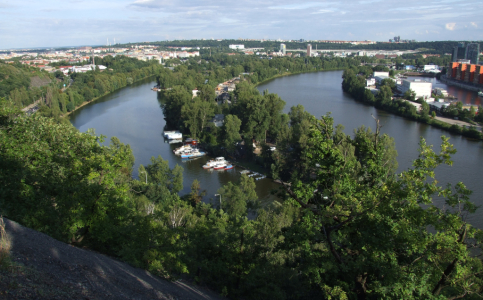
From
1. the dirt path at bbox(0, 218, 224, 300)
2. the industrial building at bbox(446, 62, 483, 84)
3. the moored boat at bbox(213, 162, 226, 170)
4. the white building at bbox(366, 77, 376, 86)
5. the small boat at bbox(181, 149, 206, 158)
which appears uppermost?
the industrial building at bbox(446, 62, 483, 84)

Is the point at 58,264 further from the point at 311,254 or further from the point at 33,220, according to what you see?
the point at 311,254

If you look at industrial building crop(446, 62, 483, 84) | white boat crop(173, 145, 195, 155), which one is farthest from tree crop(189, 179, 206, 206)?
industrial building crop(446, 62, 483, 84)

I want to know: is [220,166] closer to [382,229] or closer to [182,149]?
[182,149]

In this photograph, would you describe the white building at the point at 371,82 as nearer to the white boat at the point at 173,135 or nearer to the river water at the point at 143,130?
the river water at the point at 143,130

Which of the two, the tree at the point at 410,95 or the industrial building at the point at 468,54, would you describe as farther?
the industrial building at the point at 468,54

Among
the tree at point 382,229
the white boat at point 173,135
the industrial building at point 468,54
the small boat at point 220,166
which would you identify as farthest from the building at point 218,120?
the industrial building at point 468,54

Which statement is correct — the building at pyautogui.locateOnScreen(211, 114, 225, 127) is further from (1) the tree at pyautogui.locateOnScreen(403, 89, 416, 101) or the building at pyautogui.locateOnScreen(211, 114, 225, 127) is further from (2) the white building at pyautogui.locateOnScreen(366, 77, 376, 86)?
(2) the white building at pyautogui.locateOnScreen(366, 77, 376, 86)

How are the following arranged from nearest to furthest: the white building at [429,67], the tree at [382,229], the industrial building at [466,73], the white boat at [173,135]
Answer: the tree at [382,229]
the white boat at [173,135]
the industrial building at [466,73]
the white building at [429,67]
